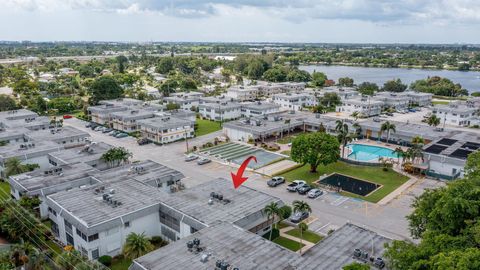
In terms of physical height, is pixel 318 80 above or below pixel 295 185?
above

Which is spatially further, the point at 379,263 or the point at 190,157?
the point at 190,157

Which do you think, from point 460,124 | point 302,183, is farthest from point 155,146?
point 460,124

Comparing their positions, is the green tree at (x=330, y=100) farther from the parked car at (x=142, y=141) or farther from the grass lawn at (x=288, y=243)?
the grass lawn at (x=288, y=243)

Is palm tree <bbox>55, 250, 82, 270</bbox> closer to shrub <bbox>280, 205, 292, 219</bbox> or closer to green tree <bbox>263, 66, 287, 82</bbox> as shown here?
shrub <bbox>280, 205, 292, 219</bbox>

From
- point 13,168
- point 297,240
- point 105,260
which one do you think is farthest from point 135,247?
point 13,168

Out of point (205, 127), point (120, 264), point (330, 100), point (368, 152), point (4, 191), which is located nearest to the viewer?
point (120, 264)

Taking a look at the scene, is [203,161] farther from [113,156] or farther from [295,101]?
[295,101]

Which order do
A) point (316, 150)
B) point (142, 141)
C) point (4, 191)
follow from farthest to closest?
point (142, 141) → point (316, 150) → point (4, 191)

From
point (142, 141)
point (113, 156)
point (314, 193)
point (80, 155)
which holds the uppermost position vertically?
point (113, 156)
